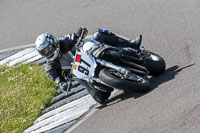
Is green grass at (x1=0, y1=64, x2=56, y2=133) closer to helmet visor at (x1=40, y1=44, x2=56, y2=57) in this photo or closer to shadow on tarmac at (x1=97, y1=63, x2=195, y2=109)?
helmet visor at (x1=40, y1=44, x2=56, y2=57)

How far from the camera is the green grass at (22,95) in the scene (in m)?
10.0

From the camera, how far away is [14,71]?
12.2 meters

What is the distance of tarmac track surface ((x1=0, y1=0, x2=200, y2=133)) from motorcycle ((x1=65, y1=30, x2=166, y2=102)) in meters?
0.23

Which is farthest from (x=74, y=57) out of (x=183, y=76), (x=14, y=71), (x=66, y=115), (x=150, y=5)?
(x=150, y=5)

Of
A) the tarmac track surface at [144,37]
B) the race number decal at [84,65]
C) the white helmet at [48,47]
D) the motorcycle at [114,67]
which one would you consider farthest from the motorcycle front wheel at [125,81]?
the white helmet at [48,47]

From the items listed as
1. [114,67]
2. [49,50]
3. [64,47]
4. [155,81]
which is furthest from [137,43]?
[49,50]

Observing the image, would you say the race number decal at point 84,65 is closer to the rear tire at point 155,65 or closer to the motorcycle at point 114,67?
the motorcycle at point 114,67

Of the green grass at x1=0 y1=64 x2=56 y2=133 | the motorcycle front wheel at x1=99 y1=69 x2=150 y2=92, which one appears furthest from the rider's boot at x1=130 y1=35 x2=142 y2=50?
the green grass at x1=0 y1=64 x2=56 y2=133

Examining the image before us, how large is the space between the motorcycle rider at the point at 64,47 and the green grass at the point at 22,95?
3.42 ft

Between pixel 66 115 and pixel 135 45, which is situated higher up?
pixel 135 45

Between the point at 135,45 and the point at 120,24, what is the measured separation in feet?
10.3

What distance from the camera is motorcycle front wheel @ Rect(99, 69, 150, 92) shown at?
8148mm

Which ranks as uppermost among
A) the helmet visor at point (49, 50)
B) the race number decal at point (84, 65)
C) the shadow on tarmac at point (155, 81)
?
the helmet visor at point (49, 50)

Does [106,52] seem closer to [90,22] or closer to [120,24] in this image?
[120,24]
